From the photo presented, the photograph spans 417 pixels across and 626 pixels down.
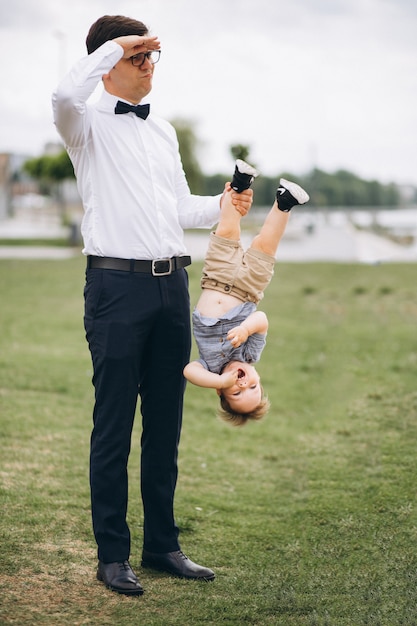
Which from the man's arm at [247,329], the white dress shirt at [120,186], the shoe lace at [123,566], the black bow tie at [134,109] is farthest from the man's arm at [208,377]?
the black bow tie at [134,109]

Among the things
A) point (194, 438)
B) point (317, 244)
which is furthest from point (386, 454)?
point (317, 244)

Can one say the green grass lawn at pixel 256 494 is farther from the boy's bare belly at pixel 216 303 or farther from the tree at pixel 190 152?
the tree at pixel 190 152

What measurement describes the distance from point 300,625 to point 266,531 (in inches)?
59.4

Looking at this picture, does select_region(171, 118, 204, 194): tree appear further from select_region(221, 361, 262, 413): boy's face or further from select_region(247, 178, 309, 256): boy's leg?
select_region(221, 361, 262, 413): boy's face

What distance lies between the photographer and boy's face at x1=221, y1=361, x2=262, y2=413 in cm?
398

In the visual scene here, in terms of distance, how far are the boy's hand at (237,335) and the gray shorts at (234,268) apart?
0.22 metres

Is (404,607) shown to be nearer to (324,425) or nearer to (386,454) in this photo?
(386,454)

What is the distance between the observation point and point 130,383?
389 cm

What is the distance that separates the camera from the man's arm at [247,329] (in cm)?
379

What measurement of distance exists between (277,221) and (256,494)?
8.71 ft

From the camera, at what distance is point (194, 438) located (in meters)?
7.36


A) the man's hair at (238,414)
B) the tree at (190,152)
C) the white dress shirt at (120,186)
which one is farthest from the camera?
the tree at (190,152)

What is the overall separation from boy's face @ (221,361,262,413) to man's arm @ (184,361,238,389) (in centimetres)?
7

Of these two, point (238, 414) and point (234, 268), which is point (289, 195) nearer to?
point (234, 268)
